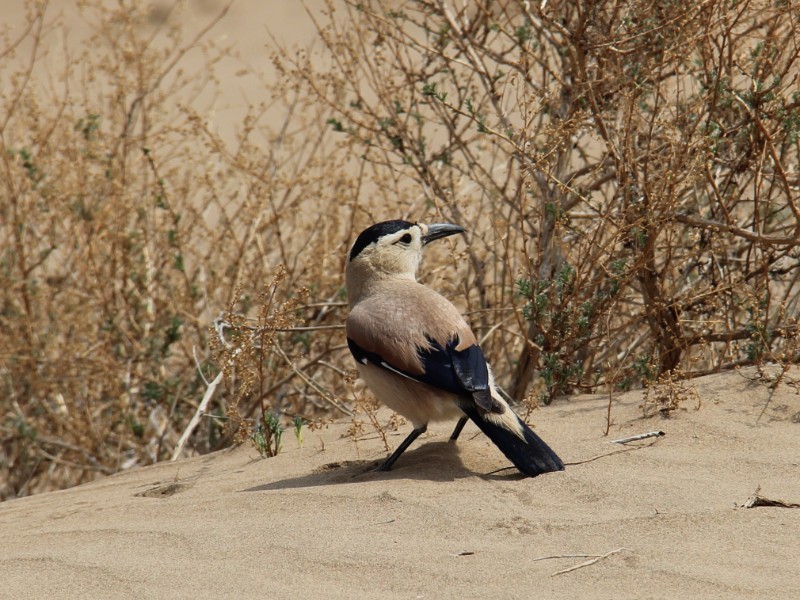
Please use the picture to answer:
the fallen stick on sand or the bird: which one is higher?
the bird

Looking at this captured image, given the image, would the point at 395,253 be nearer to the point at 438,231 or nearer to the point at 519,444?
the point at 438,231

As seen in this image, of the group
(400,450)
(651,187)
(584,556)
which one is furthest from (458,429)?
(584,556)

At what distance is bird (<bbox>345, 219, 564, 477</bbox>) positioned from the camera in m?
4.61

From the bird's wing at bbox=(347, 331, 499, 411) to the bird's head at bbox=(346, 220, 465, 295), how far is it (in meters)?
0.74

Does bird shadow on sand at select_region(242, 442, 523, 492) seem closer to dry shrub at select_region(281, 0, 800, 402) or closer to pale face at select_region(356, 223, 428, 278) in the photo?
dry shrub at select_region(281, 0, 800, 402)

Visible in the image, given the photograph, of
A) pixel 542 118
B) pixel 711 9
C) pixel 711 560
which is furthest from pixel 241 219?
pixel 711 560

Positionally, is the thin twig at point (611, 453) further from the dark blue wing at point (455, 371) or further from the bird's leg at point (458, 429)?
the bird's leg at point (458, 429)

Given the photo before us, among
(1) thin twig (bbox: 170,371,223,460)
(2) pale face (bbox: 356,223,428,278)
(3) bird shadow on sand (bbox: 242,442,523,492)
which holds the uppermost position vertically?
(2) pale face (bbox: 356,223,428,278)

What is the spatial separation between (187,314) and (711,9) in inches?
156

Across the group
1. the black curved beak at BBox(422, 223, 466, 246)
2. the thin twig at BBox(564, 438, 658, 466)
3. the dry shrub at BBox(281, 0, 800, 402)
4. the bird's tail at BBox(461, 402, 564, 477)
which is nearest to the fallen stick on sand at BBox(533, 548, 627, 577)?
the bird's tail at BBox(461, 402, 564, 477)

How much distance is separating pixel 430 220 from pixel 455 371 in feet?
7.19

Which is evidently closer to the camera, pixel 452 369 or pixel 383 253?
pixel 452 369

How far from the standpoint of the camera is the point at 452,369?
4.80 metres

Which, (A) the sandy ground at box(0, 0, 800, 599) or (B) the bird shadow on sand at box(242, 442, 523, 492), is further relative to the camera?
(B) the bird shadow on sand at box(242, 442, 523, 492)
